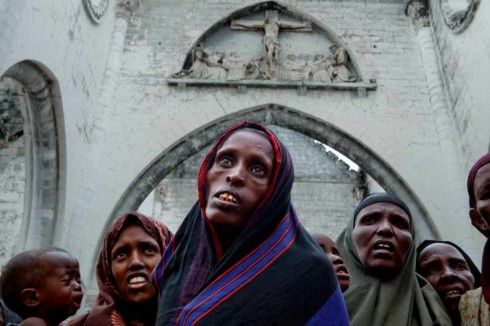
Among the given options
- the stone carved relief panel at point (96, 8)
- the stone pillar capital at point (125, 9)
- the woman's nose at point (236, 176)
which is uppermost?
the stone pillar capital at point (125, 9)

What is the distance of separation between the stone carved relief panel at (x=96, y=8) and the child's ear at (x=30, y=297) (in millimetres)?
6598

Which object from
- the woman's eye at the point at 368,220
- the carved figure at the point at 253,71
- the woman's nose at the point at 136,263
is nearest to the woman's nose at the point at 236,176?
the woman's nose at the point at 136,263

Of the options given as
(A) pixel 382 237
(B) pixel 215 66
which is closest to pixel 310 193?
(B) pixel 215 66

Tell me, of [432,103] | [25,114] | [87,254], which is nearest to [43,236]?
[87,254]

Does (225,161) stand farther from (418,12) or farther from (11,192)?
(418,12)

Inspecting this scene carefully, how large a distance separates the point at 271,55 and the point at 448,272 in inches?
290

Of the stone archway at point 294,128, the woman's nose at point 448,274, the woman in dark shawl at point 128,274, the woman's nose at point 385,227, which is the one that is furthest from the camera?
the stone archway at point 294,128

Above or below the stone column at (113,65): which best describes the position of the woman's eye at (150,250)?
below

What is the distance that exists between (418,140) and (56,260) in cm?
750

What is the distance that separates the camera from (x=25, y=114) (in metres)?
7.46

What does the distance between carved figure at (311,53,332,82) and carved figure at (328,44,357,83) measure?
0.25 feet

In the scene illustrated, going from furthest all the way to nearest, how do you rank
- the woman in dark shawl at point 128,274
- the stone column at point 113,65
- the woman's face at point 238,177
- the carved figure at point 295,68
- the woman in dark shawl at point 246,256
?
the carved figure at point 295,68
the stone column at point 113,65
the woman in dark shawl at point 128,274
the woman's face at point 238,177
the woman in dark shawl at point 246,256

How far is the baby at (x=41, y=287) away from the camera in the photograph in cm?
229

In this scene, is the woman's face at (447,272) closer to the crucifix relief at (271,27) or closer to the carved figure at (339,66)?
the carved figure at (339,66)
